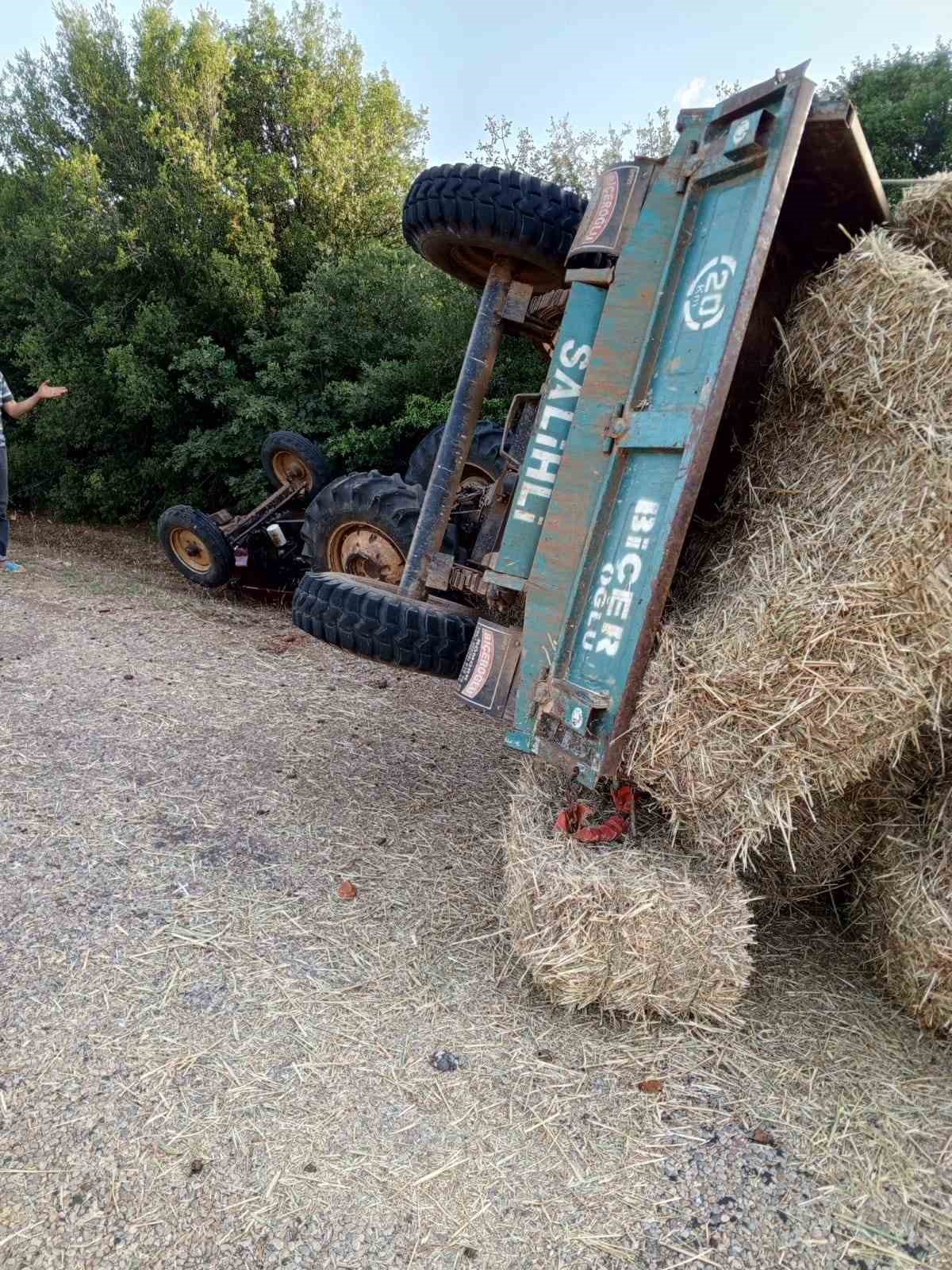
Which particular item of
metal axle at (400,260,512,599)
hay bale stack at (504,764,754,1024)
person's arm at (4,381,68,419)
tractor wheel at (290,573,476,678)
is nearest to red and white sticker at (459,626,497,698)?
tractor wheel at (290,573,476,678)

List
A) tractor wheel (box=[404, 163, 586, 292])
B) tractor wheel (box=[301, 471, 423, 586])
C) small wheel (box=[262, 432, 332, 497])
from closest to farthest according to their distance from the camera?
1. tractor wheel (box=[404, 163, 586, 292])
2. tractor wheel (box=[301, 471, 423, 586])
3. small wheel (box=[262, 432, 332, 497])

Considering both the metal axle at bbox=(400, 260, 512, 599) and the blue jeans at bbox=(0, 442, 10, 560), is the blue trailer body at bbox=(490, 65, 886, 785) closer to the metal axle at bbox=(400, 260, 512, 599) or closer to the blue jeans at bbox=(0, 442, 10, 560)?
the metal axle at bbox=(400, 260, 512, 599)

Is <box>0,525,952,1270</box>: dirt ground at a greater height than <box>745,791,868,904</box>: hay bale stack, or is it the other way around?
<box>745,791,868,904</box>: hay bale stack

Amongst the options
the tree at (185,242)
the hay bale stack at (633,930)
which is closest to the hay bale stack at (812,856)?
the hay bale stack at (633,930)

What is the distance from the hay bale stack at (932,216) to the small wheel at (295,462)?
562 cm

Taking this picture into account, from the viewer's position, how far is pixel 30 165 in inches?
490

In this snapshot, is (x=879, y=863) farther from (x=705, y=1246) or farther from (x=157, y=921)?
(x=157, y=921)

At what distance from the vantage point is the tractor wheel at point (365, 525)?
5156 millimetres

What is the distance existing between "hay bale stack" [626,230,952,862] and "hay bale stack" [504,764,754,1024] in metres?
0.16

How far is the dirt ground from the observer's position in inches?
75.7

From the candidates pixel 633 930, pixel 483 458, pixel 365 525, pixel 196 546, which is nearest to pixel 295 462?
pixel 196 546

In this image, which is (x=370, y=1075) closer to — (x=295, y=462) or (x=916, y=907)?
(x=916, y=907)

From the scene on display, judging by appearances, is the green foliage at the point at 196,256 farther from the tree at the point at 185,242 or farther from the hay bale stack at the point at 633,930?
the hay bale stack at the point at 633,930

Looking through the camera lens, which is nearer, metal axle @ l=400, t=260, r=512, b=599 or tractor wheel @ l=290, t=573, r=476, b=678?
tractor wheel @ l=290, t=573, r=476, b=678
